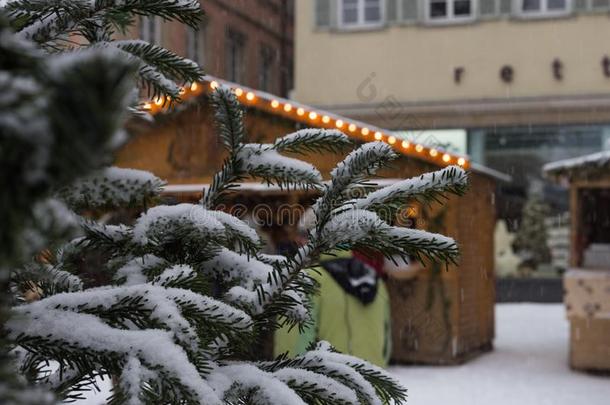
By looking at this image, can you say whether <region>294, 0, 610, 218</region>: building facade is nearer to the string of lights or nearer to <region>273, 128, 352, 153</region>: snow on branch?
the string of lights

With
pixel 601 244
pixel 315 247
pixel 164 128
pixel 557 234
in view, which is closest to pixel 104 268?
pixel 315 247

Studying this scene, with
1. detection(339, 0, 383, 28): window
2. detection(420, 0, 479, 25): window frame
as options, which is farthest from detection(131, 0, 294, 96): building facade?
detection(420, 0, 479, 25): window frame

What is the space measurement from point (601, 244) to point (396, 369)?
128 inches

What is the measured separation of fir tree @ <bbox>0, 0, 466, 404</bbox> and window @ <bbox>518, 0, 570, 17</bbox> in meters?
17.7

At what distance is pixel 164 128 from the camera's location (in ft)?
32.4

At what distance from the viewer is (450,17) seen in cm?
1833

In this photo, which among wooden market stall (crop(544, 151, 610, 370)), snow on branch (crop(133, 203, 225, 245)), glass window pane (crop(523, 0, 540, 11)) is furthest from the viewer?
glass window pane (crop(523, 0, 540, 11))

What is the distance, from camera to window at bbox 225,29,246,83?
21231 mm

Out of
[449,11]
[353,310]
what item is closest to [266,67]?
[449,11]

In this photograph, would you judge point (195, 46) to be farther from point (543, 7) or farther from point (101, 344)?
point (101, 344)

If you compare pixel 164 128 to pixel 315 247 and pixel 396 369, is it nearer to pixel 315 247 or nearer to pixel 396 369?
pixel 396 369

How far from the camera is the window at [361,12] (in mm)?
18516

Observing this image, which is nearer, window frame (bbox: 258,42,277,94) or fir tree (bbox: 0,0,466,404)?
fir tree (bbox: 0,0,466,404)

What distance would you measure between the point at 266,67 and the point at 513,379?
52.7 feet
